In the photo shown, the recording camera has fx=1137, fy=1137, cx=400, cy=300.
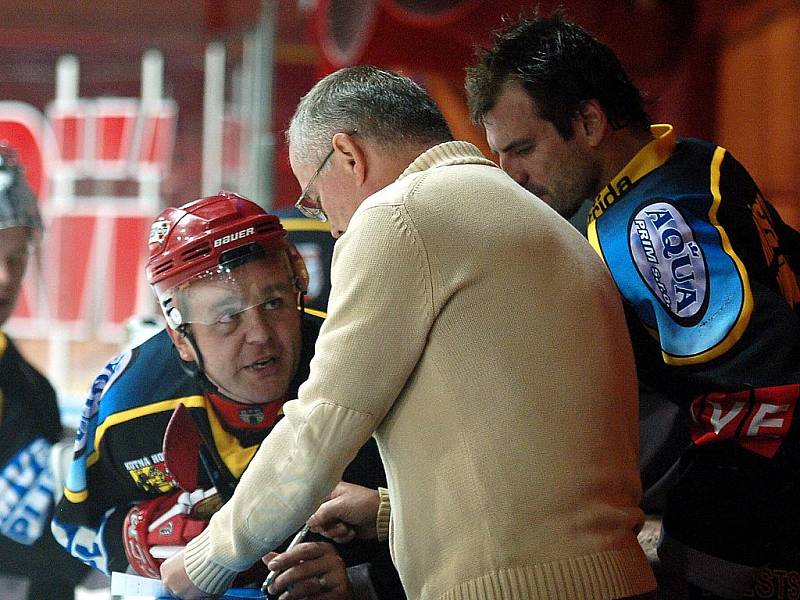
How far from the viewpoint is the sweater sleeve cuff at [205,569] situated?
146cm

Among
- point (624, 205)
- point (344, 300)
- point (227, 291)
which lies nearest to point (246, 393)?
point (227, 291)

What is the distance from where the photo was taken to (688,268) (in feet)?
5.58

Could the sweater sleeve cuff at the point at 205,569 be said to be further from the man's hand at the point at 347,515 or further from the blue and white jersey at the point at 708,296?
the blue and white jersey at the point at 708,296

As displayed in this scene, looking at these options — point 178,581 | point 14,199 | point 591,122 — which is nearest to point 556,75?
point 591,122

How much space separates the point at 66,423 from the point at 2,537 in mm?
263

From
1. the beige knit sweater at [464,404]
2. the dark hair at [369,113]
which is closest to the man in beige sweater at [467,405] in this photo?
the beige knit sweater at [464,404]

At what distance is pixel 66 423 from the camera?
241 centimetres

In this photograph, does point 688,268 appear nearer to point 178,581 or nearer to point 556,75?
point 556,75

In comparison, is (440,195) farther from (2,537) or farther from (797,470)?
(2,537)

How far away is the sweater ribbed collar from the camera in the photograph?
142 centimetres

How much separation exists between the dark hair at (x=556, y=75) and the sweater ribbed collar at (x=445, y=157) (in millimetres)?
444

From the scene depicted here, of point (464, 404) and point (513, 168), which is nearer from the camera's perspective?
point (464, 404)

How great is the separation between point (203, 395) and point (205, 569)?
0.37m

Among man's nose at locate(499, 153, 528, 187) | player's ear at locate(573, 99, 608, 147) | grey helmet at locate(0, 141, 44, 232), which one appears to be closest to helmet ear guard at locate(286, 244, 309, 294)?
man's nose at locate(499, 153, 528, 187)
